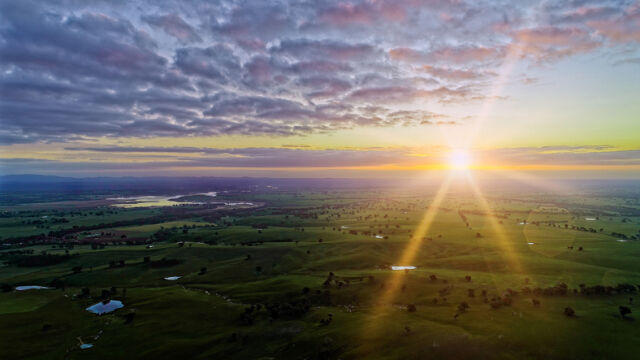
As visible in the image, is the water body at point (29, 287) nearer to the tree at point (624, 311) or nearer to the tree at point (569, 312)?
the tree at point (569, 312)

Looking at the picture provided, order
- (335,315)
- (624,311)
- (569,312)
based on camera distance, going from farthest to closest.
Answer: (335,315), (569,312), (624,311)

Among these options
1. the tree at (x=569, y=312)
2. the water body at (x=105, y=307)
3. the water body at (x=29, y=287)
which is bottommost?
the water body at (x=29, y=287)

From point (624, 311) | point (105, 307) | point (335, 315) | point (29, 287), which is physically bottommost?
point (29, 287)

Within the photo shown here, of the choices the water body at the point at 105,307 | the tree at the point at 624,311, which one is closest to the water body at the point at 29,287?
the water body at the point at 105,307

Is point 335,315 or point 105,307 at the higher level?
point 335,315

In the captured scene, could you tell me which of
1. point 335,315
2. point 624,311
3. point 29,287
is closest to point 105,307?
point 29,287

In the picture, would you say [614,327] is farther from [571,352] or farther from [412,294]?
[412,294]

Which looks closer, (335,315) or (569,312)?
(569,312)

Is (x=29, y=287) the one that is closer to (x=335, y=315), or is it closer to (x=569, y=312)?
(x=335, y=315)

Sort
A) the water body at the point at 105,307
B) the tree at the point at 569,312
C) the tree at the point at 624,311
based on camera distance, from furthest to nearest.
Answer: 1. the water body at the point at 105,307
2. the tree at the point at 569,312
3. the tree at the point at 624,311
